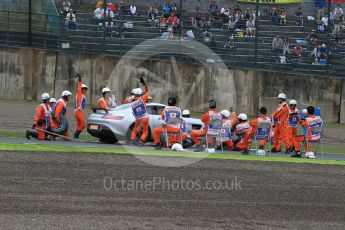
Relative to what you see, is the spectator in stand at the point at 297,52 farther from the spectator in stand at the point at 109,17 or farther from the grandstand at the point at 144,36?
the spectator in stand at the point at 109,17

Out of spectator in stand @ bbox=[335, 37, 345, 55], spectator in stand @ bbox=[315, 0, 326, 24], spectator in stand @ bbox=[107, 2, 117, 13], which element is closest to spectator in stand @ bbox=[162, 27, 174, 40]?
spectator in stand @ bbox=[107, 2, 117, 13]

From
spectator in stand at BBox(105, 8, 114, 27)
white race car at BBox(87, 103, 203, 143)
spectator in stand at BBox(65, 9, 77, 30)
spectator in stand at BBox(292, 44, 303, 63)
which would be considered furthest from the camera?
spectator in stand at BBox(65, 9, 77, 30)

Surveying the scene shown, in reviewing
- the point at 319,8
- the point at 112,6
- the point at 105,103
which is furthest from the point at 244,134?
the point at 112,6

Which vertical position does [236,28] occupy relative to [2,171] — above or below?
A: above

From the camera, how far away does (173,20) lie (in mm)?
35750

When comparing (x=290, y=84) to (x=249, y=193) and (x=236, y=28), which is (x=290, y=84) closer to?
(x=236, y=28)

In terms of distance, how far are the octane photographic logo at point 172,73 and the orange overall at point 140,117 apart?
11172 millimetres

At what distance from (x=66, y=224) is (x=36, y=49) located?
83.1 ft

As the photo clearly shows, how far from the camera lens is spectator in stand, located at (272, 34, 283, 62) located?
34.8 metres

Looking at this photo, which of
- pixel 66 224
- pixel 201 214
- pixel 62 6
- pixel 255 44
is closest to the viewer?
pixel 66 224

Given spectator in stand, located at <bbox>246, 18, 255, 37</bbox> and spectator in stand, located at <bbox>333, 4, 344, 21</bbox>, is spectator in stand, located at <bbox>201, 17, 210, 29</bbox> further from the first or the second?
spectator in stand, located at <bbox>333, 4, 344, 21</bbox>

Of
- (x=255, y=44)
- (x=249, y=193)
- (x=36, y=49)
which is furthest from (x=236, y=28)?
(x=249, y=193)

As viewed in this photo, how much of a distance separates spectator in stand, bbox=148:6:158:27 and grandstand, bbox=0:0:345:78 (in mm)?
161

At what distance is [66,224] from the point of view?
13281mm
